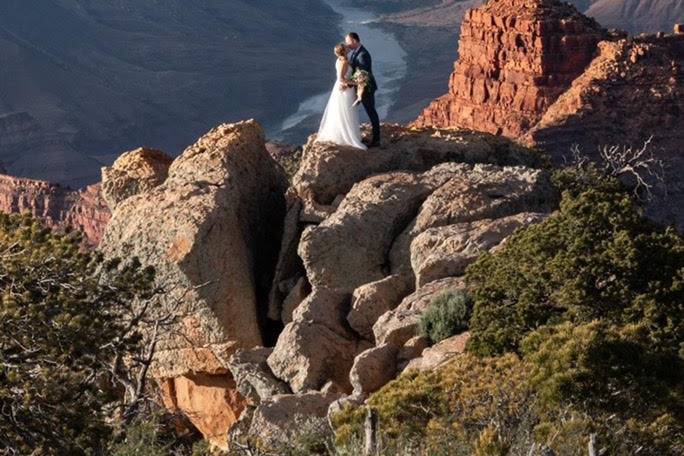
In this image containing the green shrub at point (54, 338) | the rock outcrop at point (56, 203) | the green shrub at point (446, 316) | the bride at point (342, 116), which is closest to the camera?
the green shrub at point (54, 338)

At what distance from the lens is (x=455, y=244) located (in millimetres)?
20078

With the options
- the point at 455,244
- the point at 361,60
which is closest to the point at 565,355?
the point at 455,244

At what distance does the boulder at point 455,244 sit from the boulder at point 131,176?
532 cm

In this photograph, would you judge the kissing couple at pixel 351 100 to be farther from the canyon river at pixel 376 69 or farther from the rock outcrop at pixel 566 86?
the canyon river at pixel 376 69

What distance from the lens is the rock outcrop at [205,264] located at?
2033cm

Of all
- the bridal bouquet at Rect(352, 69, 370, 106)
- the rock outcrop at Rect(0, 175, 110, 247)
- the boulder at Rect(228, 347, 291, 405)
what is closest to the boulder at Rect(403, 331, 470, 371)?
the boulder at Rect(228, 347, 291, 405)

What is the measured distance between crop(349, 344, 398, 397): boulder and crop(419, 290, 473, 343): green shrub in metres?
0.49

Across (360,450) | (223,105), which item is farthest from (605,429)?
(223,105)

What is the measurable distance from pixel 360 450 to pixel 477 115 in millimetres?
55556

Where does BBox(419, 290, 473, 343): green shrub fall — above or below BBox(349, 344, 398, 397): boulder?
above

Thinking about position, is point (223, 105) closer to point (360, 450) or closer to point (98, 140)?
point (98, 140)

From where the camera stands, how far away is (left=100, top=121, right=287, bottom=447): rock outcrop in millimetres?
20328

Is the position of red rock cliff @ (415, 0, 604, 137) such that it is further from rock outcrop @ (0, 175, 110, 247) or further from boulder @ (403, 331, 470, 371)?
boulder @ (403, 331, 470, 371)

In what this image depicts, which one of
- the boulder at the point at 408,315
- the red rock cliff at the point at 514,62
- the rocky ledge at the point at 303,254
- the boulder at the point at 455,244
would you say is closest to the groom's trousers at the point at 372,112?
the rocky ledge at the point at 303,254
